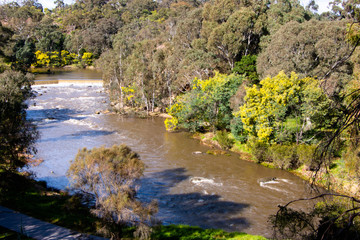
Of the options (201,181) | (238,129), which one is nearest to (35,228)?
(201,181)

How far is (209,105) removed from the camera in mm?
33875

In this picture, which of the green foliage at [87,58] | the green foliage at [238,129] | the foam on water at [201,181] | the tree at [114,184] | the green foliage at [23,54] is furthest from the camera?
the green foliage at [87,58]

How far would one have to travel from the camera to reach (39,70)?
83562 millimetres

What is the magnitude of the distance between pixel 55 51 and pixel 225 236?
9595cm

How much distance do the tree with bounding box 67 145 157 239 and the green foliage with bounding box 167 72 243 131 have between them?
20186mm

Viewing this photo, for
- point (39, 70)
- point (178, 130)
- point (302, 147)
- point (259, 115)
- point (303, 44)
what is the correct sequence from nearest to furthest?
point (302, 147)
point (259, 115)
point (303, 44)
point (178, 130)
point (39, 70)

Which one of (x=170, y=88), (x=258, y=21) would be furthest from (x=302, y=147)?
(x=258, y=21)

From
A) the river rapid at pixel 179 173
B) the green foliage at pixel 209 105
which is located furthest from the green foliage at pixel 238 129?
the river rapid at pixel 179 173

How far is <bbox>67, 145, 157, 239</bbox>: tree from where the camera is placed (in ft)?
40.5

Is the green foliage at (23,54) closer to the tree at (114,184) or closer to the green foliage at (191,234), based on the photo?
the tree at (114,184)

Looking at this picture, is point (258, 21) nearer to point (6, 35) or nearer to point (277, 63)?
point (277, 63)

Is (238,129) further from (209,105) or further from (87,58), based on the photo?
(87,58)

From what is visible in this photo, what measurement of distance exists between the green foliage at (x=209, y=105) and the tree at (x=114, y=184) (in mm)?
20186

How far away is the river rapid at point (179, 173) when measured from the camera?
61.6 feet
